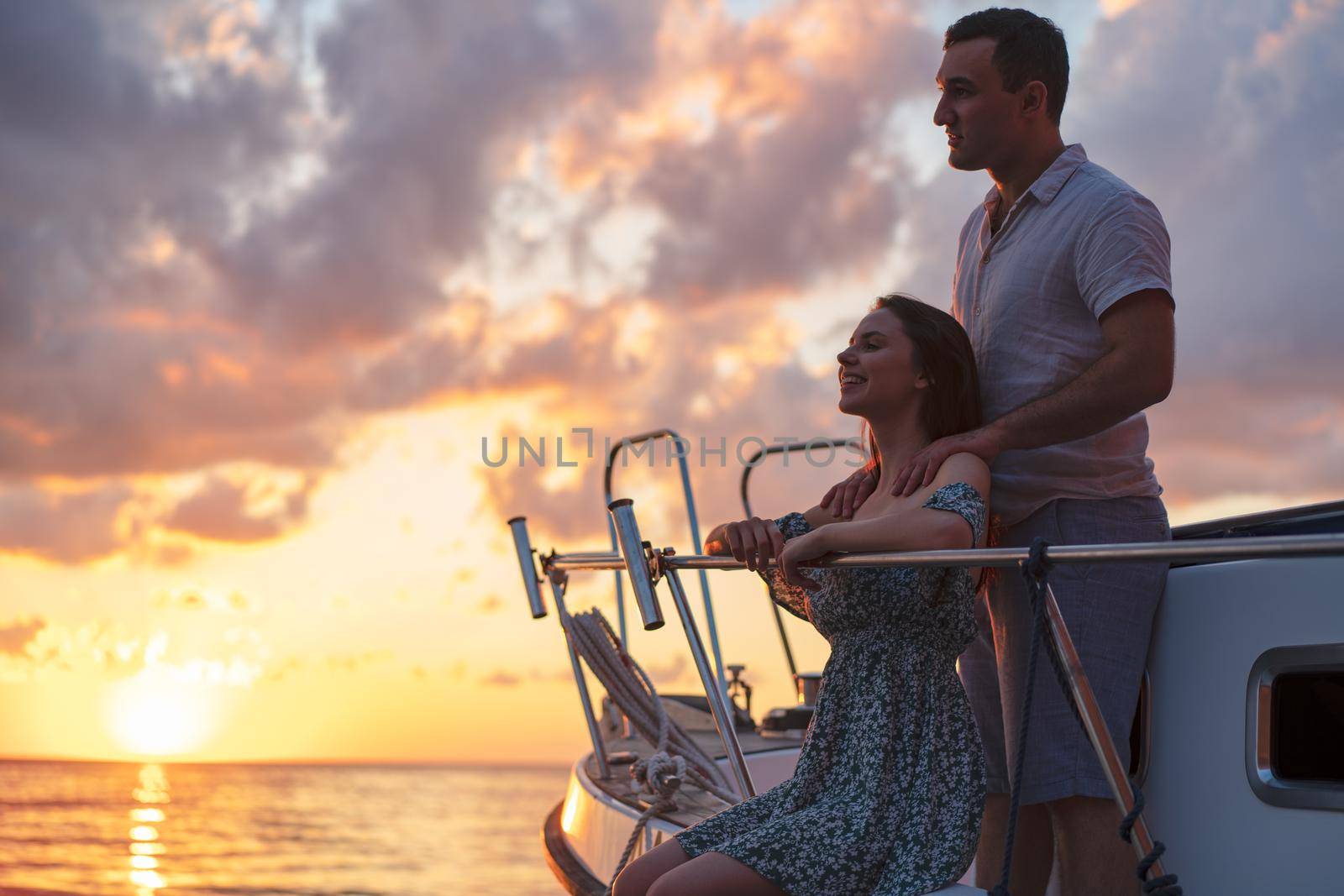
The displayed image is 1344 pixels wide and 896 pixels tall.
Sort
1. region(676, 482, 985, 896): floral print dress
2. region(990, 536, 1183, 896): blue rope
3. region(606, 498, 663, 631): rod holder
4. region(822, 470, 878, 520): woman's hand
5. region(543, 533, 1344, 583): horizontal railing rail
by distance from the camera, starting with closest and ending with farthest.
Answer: region(543, 533, 1344, 583): horizontal railing rail < region(990, 536, 1183, 896): blue rope < region(676, 482, 985, 896): floral print dress < region(822, 470, 878, 520): woman's hand < region(606, 498, 663, 631): rod holder

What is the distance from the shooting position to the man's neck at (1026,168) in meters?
2.54

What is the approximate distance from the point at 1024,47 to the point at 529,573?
7.35 ft

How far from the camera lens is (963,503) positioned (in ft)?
7.25

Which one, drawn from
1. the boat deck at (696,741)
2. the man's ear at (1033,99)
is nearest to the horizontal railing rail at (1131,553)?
the man's ear at (1033,99)

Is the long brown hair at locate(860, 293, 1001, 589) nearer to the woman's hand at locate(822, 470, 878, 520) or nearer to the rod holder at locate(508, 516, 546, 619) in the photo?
the woman's hand at locate(822, 470, 878, 520)

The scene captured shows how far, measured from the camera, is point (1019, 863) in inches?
95.3

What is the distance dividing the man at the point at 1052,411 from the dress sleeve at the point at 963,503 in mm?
111

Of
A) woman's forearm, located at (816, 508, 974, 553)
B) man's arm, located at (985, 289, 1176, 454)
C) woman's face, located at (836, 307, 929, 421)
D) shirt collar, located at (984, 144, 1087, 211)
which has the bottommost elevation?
woman's forearm, located at (816, 508, 974, 553)

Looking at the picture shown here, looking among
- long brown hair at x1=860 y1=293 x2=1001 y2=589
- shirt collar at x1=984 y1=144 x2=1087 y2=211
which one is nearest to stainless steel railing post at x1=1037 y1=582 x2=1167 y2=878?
long brown hair at x1=860 y1=293 x2=1001 y2=589

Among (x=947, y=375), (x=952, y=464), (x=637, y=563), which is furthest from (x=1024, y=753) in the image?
(x=637, y=563)

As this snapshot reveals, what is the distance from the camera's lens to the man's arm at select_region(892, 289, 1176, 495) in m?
2.23

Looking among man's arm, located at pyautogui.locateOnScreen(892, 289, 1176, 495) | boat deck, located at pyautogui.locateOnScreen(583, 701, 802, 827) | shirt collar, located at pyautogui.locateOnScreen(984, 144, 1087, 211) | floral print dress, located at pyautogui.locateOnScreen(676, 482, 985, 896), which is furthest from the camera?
boat deck, located at pyautogui.locateOnScreen(583, 701, 802, 827)

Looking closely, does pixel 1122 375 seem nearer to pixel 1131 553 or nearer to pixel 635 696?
pixel 1131 553

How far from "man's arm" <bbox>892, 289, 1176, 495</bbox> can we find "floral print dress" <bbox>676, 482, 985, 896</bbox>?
0.20 metres
